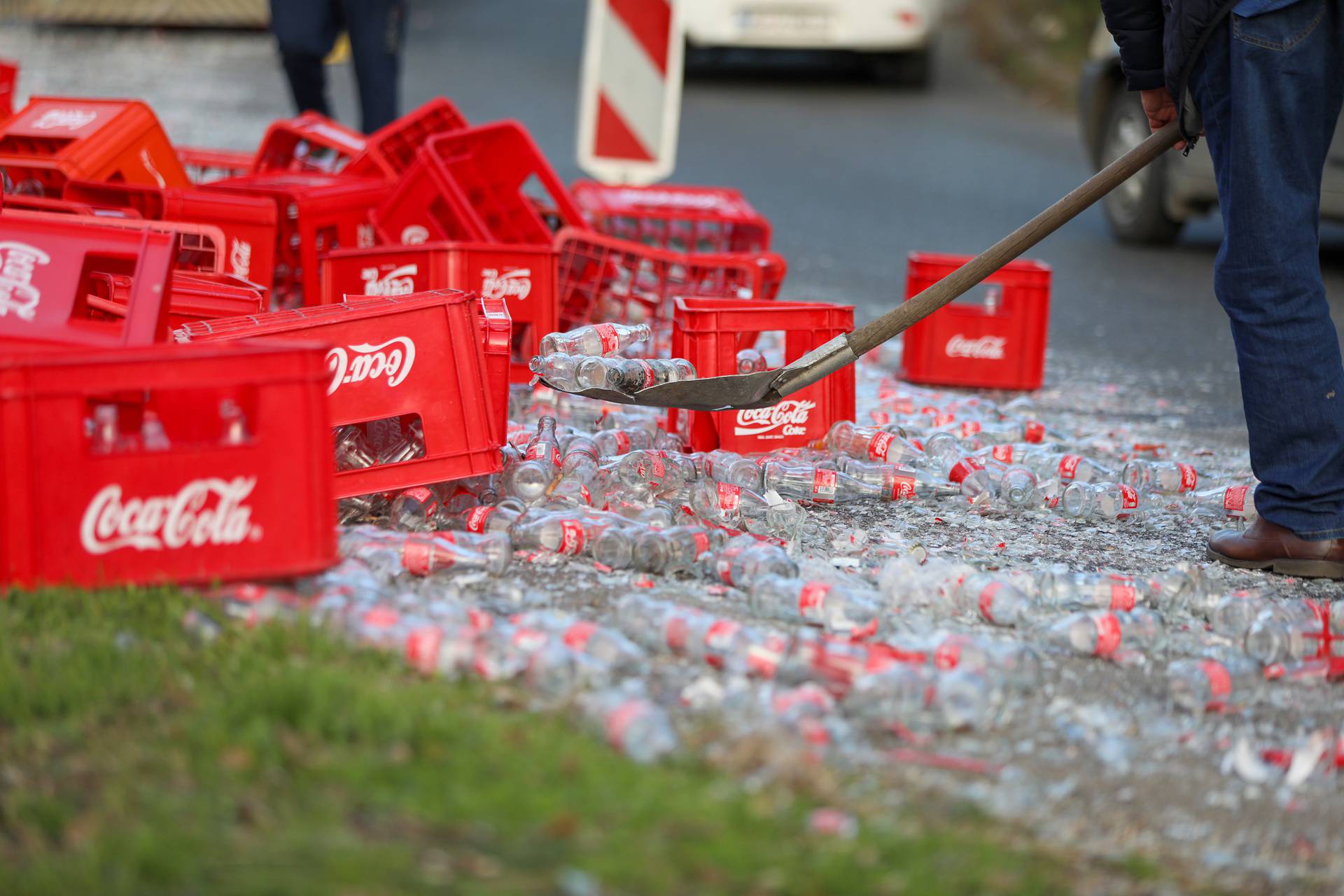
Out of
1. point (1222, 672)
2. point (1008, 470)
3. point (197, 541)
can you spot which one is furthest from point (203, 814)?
point (1008, 470)

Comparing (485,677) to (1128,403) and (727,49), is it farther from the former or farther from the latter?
(727,49)

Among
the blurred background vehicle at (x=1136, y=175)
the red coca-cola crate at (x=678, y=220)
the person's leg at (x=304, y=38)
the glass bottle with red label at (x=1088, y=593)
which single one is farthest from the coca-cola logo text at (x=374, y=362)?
the blurred background vehicle at (x=1136, y=175)

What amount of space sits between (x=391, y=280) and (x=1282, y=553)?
263 centimetres

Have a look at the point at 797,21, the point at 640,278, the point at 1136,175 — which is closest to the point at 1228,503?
the point at 640,278

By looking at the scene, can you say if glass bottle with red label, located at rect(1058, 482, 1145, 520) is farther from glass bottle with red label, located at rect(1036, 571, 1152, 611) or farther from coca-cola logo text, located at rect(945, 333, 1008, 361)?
coca-cola logo text, located at rect(945, 333, 1008, 361)

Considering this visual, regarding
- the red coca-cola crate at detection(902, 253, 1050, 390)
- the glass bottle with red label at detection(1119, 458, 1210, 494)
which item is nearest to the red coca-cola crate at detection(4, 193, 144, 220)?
the red coca-cola crate at detection(902, 253, 1050, 390)

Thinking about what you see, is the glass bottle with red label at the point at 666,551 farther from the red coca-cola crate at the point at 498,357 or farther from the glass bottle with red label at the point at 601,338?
the glass bottle with red label at the point at 601,338

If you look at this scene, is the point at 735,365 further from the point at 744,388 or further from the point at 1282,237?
the point at 1282,237

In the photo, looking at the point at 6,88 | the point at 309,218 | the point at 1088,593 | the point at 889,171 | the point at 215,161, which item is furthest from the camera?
the point at 889,171

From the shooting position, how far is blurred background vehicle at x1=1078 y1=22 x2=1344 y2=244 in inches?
314

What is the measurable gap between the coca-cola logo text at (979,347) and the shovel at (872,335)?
1876 mm

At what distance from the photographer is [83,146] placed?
4406 millimetres

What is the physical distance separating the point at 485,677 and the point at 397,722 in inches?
12.5

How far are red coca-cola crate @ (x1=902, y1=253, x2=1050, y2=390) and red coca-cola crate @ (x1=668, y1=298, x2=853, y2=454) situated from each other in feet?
4.67
